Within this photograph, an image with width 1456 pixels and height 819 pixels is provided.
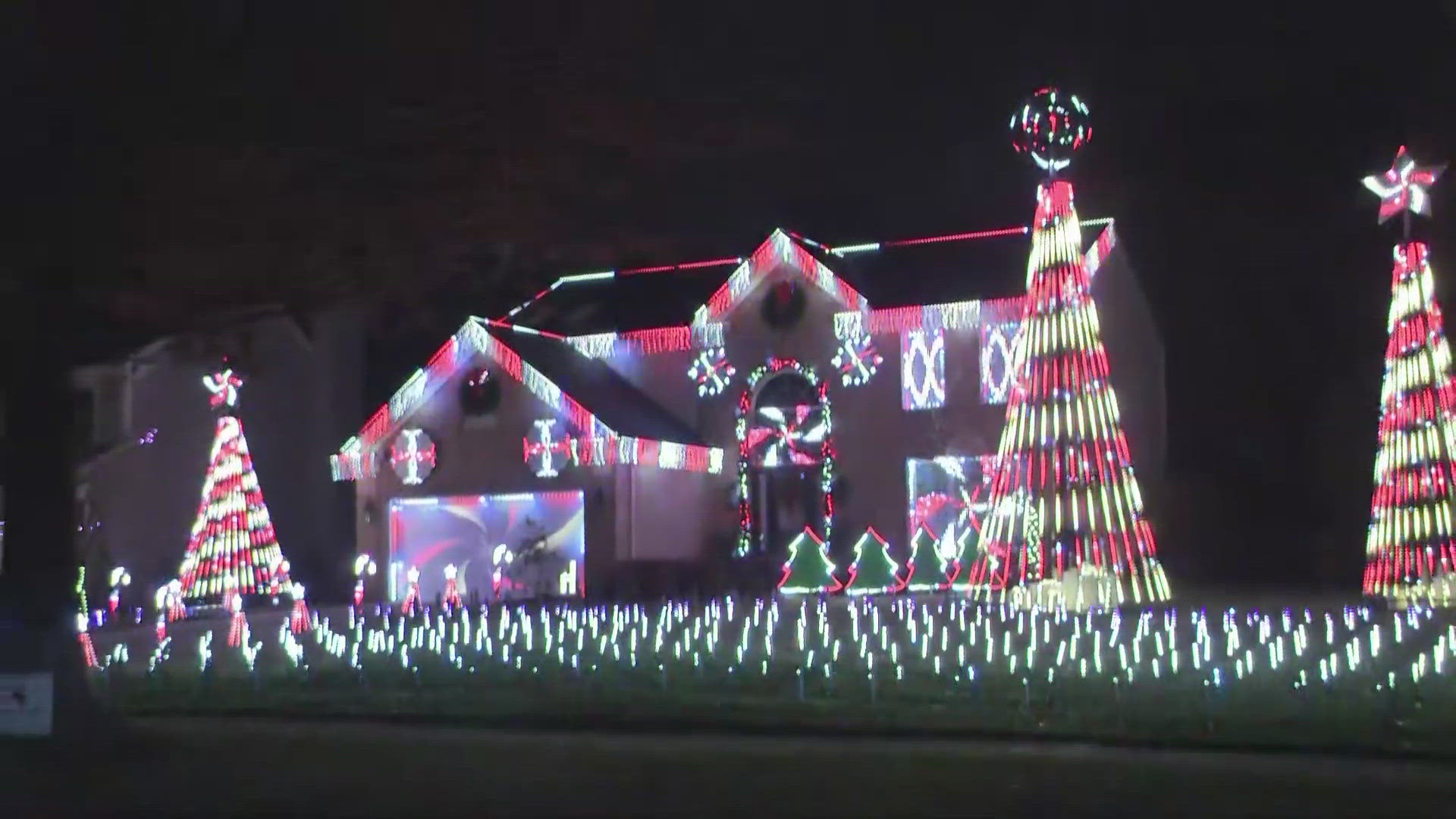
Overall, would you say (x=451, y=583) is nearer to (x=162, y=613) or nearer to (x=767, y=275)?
(x=162, y=613)

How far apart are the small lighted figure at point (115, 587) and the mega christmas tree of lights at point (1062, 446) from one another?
47.5 feet

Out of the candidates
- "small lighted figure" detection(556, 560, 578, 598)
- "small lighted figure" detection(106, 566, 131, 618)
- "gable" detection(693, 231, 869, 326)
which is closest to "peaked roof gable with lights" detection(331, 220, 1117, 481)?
"gable" detection(693, 231, 869, 326)

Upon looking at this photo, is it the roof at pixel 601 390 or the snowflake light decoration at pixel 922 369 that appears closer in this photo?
the snowflake light decoration at pixel 922 369

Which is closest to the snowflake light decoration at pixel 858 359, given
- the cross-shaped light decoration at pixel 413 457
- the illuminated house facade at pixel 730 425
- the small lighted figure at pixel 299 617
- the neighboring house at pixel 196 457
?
the illuminated house facade at pixel 730 425

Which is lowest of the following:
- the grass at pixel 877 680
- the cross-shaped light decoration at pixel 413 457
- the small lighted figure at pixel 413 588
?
the grass at pixel 877 680

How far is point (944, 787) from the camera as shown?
30.8ft

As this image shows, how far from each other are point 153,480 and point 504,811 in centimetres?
2572

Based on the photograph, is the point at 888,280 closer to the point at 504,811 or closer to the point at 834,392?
the point at 834,392

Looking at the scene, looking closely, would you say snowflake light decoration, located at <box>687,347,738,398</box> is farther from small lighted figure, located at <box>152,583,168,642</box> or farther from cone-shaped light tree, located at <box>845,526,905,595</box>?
small lighted figure, located at <box>152,583,168,642</box>

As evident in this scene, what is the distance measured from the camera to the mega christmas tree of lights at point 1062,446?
20.3 m

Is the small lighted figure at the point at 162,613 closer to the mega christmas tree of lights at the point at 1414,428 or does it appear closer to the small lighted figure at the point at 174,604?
Answer: the small lighted figure at the point at 174,604

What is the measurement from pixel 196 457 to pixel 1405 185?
77.5 ft

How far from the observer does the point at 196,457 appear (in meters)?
33.2

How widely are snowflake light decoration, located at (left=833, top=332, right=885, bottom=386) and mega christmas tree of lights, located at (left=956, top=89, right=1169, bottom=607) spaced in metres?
7.37
